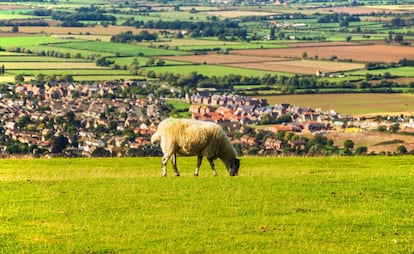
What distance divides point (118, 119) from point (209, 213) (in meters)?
59.7

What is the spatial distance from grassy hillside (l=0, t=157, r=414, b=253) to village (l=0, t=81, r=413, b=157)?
1081 inches

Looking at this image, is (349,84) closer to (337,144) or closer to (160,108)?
(160,108)

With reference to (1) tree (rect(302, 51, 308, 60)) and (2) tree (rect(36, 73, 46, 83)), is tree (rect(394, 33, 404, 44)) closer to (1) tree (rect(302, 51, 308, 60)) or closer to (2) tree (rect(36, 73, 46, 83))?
(1) tree (rect(302, 51, 308, 60))

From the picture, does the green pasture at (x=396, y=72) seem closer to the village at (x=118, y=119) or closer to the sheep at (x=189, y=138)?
the village at (x=118, y=119)

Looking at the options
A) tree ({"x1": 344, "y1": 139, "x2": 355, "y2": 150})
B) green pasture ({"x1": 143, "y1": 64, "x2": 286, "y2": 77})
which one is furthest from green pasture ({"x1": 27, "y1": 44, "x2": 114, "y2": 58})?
tree ({"x1": 344, "y1": 139, "x2": 355, "y2": 150})

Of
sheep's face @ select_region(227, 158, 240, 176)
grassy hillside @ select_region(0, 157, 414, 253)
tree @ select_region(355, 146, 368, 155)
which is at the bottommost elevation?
tree @ select_region(355, 146, 368, 155)

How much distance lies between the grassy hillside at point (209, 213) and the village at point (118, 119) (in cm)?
2746

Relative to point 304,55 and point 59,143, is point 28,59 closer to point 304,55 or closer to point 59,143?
point 304,55

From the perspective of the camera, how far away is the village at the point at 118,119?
195ft

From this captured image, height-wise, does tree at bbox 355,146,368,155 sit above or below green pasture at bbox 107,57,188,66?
above

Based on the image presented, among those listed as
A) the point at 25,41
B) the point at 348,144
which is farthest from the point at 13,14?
the point at 348,144

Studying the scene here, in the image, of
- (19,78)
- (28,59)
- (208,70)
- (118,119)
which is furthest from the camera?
(28,59)

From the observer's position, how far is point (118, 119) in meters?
79.4

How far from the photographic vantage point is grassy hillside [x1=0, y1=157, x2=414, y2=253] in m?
17.9
